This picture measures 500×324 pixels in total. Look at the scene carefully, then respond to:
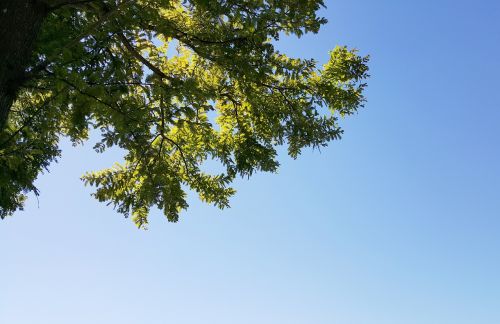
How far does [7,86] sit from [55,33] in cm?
102

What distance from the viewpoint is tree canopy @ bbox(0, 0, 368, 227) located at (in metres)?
5.40

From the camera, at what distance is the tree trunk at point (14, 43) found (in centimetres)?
493

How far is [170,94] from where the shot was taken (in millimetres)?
6016

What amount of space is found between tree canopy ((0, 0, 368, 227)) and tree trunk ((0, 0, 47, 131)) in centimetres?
3

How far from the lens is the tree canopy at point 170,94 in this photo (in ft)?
17.7

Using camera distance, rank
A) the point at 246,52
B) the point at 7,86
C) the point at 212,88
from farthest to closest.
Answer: the point at 212,88, the point at 246,52, the point at 7,86

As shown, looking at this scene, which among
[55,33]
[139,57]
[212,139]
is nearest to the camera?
[55,33]

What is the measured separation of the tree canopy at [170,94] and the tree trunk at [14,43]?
0.11 feet

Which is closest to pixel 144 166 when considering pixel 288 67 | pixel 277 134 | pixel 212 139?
pixel 212 139

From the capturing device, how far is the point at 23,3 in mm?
5176

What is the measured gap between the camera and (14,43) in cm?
503

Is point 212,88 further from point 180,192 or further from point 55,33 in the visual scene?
point 55,33

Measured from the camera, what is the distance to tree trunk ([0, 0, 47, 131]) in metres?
4.93

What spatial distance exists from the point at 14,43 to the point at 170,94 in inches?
76.4
